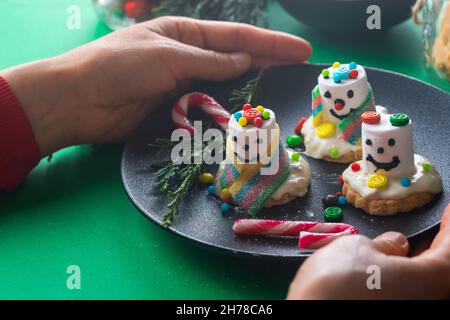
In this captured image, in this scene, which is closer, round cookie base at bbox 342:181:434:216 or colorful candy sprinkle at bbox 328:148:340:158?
round cookie base at bbox 342:181:434:216

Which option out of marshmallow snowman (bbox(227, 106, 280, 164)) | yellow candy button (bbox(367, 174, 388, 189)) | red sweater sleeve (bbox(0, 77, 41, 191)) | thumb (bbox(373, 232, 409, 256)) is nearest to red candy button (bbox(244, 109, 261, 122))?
marshmallow snowman (bbox(227, 106, 280, 164))

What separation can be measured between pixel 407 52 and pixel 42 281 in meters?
1.12

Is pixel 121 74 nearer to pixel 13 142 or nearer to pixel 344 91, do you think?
pixel 13 142

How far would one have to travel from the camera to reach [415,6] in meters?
1.81

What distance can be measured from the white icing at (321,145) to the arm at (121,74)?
0.96 ft

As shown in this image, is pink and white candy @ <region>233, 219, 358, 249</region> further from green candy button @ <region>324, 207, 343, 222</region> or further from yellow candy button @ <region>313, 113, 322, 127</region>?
yellow candy button @ <region>313, 113, 322, 127</region>

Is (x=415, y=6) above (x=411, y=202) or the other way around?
above

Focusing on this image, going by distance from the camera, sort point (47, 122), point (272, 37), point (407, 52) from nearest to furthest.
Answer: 1. point (47, 122)
2. point (272, 37)
3. point (407, 52)

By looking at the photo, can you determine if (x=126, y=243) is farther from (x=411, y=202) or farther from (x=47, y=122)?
(x=411, y=202)

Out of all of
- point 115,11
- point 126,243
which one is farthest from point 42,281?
point 115,11

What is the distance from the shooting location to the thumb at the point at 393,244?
117 centimetres

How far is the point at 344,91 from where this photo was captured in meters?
1.51

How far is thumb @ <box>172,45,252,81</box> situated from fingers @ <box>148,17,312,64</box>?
29 mm

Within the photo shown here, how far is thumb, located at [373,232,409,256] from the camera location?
46.1 inches
